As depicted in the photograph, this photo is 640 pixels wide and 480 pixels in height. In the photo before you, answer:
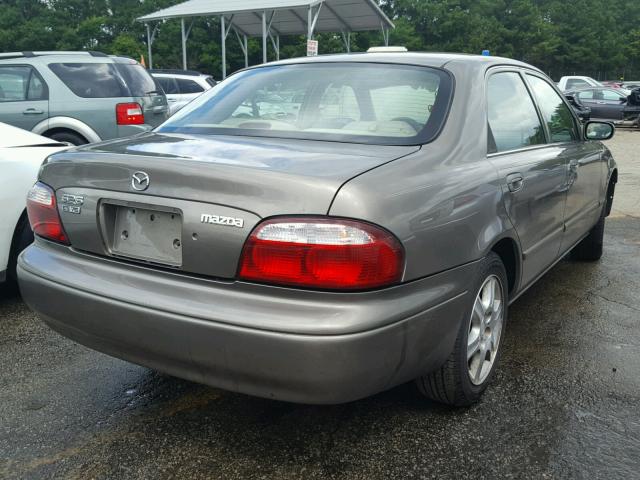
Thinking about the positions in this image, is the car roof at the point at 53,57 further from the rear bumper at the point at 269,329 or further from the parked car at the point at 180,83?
the rear bumper at the point at 269,329

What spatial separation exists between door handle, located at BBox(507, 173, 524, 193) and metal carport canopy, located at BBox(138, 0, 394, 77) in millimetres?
19523

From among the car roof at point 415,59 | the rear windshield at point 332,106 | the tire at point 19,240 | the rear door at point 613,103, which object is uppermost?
the car roof at point 415,59

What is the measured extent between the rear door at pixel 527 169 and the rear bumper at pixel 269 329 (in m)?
0.76

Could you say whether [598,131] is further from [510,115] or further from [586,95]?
[586,95]

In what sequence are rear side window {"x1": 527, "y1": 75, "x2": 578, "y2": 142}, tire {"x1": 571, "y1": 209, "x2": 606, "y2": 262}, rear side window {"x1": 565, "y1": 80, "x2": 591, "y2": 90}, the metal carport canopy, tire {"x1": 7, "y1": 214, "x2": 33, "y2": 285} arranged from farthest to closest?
rear side window {"x1": 565, "y1": 80, "x2": 591, "y2": 90} → the metal carport canopy → tire {"x1": 571, "y1": 209, "x2": 606, "y2": 262} → tire {"x1": 7, "y1": 214, "x2": 33, "y2": 285} → rear side window {"x1": 527, "y1": 75, "x2": 578, "y2": 142}

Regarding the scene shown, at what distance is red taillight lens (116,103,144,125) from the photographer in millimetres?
8328

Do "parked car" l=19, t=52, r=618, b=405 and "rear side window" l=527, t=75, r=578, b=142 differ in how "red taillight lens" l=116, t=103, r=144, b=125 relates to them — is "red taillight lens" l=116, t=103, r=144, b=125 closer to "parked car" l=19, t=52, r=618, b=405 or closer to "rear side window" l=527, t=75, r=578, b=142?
"parked car" l=19, t=52, r=618, b=405

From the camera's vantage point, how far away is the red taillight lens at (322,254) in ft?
6.46

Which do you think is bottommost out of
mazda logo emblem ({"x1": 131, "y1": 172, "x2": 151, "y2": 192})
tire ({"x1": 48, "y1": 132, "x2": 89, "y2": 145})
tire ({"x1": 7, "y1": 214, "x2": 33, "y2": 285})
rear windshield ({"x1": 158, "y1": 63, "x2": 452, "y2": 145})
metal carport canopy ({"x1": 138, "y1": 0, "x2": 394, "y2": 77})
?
tire ({"x1": 7, "y1": 214, "x2": 33, "y2": 285})

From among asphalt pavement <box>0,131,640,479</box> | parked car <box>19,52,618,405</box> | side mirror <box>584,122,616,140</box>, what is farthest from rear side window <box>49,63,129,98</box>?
side mirror <box>584,122,616,140</box>

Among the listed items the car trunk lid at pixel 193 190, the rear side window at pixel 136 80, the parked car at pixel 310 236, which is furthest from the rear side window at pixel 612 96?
the car trunk lid at pixel 193 190

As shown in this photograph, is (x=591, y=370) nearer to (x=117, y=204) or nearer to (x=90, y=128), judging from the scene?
(x=117, y=204)

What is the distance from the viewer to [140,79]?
8.83 m

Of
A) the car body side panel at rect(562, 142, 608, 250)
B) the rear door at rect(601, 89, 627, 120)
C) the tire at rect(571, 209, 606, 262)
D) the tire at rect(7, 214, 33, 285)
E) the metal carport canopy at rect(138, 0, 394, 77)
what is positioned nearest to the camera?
the car body side panel at rect(562, 142, 608, 250)
